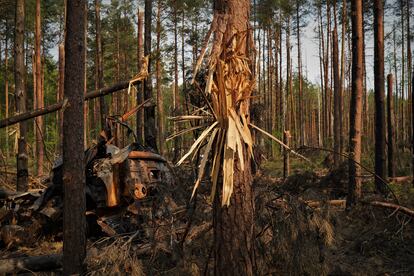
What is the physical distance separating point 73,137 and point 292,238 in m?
2.81

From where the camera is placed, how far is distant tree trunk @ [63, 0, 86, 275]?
13.9 ft

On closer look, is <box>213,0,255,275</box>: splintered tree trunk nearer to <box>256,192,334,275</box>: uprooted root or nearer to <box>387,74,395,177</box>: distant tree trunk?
<box>256,192,334,275</box>: uprooted root

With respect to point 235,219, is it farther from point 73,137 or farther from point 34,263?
point 34,263

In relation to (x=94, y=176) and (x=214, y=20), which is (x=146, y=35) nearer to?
(x=94, y=176)

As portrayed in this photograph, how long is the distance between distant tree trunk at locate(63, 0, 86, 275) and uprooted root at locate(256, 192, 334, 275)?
86.3 inches

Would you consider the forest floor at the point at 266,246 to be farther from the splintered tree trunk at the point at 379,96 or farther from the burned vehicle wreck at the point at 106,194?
the splintered tree trunk at the point at 379,96

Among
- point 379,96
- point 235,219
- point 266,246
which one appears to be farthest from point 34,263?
point 379,96

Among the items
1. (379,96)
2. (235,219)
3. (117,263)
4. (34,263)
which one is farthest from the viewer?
(379,96)

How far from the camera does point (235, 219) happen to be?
7.92 ft

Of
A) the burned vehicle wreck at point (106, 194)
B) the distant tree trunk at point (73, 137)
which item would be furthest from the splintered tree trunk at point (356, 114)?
the distant tree trunk at point (73, 137)

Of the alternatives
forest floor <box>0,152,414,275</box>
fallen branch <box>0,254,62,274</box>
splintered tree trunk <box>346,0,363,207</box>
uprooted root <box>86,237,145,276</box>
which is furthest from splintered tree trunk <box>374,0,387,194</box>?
fallen branch <box>0,254,62,274</box>

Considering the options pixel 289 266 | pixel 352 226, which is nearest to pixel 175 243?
pixel 289 266

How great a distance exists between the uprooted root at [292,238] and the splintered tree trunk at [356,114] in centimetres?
401

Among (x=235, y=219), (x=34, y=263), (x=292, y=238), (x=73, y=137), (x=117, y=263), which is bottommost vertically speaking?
(x=34, y=263)
